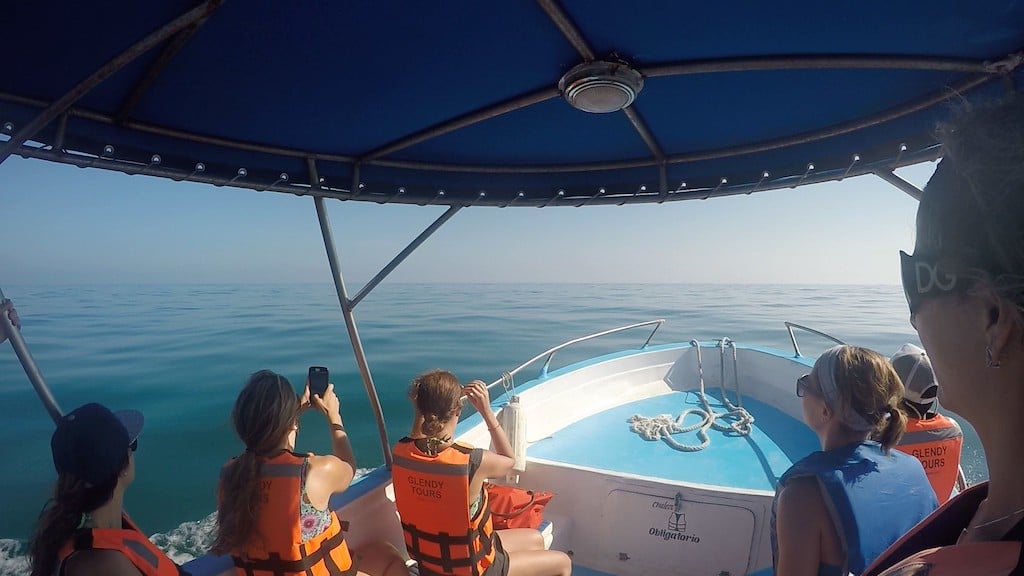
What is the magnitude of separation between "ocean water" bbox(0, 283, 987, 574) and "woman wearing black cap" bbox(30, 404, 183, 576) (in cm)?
118

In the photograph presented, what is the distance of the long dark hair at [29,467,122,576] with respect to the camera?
3.57ft

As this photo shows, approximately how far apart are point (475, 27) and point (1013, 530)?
1.40 metres

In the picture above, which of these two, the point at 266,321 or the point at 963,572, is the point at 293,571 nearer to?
the point at 963,572

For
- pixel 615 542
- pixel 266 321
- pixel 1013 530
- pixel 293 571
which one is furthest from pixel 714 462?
pixel 266 321

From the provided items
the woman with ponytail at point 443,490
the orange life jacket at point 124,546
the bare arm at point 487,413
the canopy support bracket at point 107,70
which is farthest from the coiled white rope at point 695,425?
the canopy support bracket at point 107,70

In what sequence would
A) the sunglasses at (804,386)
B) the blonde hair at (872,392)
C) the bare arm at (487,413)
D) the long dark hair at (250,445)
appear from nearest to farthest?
1. the blonde hair at (872,392)
2. the sunglasses at (804,386)
3. the long dark hair at (250,445)
4. the bare arm at (487,413)

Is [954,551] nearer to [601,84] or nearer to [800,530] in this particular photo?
[800,530]

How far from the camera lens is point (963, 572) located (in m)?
0.40

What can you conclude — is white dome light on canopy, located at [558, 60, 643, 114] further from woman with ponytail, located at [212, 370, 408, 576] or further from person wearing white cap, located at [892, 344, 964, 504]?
person wearing white cap, located at [892, 344, 964, 504]

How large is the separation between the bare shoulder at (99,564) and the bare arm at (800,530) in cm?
158

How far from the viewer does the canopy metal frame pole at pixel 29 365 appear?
132 centimetres

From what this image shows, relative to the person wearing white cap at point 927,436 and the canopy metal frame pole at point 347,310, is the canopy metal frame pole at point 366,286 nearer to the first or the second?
the canopy metal frame pole at point 347,310

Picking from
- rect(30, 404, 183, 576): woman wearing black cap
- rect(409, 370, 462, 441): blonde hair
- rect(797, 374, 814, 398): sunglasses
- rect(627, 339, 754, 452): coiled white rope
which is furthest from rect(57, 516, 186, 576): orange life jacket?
rect(627, 339, 754, 452): coiled white rope

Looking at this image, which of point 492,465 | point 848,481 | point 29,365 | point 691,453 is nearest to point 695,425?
point 691,453
